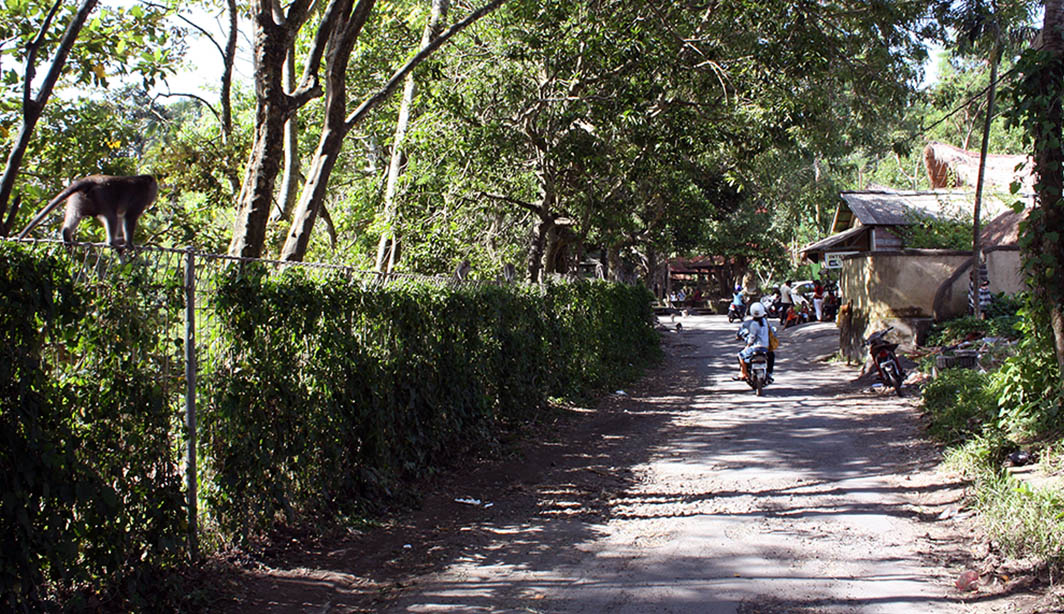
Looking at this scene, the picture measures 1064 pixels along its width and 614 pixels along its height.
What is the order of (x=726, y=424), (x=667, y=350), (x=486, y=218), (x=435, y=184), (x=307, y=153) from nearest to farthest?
(x=726, y=424) → (x=435, y=184) → (x=486, y=218) → (x=307, y=153) → (x=667, y=350)

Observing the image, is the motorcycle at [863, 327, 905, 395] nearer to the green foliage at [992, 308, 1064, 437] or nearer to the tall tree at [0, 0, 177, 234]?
the green foliage at [992, 308, 1064, 437]

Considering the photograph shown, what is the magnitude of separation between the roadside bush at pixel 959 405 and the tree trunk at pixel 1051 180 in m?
1.38

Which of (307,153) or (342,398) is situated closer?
(342,398)

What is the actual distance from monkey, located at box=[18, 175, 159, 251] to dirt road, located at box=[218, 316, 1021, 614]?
224cm

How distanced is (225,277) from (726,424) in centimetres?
808

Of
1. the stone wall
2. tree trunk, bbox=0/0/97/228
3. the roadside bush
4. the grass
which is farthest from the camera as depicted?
the stone wall

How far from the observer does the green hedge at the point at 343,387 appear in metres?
5.41

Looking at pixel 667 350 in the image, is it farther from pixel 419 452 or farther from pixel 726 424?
pixel 419 452

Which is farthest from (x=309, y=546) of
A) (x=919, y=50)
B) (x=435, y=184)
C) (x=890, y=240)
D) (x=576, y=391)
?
(x=890, y=240)

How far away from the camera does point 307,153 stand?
69.3 ft

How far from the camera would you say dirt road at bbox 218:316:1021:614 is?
5082mm

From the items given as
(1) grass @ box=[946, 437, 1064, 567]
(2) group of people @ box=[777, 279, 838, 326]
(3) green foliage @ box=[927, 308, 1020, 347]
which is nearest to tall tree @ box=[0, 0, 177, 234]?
(1) grass @ box=[946, 437, 1064, 567]

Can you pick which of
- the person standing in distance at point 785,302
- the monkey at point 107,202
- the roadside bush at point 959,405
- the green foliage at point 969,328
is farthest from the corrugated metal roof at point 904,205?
the monkey at point 107,202

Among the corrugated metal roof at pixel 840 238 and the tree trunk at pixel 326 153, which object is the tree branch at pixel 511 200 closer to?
the tree trunk at pixel 326 153
